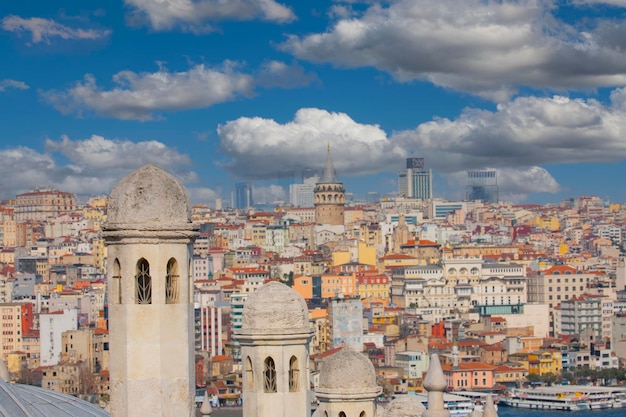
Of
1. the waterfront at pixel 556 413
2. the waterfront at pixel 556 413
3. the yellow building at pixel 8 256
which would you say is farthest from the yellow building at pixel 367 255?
the waterfront at pixel 556 413

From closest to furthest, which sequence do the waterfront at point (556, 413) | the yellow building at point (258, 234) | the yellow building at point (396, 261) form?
the waterfront at point (556, 413), the yellow building at point (396, 261), the yellow building at point (258, 234)

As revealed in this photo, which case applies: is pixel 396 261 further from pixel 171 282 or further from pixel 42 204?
pixel 171 282

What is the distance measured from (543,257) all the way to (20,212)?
53.5 meters

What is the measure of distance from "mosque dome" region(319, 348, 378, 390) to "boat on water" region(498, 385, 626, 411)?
180 feet

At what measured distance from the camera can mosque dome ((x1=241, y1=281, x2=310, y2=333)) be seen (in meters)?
7.35

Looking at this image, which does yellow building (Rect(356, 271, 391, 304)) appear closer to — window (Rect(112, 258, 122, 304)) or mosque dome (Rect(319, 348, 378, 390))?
mosque dome (Rect(319, 348, 378, 390))

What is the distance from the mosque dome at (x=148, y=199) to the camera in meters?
4.99

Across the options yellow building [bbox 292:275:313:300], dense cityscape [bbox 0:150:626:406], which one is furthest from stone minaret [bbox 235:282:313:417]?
yellow building [bbox 292:275:313:300]

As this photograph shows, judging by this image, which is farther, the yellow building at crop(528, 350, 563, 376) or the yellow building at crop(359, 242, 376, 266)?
the yellow building at crop(359, 242, 376, 266)

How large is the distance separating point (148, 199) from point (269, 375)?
258 centimetres

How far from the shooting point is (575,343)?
234 feet

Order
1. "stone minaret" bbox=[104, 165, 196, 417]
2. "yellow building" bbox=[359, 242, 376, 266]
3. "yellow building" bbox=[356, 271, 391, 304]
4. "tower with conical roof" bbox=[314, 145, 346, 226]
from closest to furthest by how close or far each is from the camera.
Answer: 1. "stone minaret" bbox=[104, 165, 196, 417]
2. "yellow building" bbox=[356, 271, 391, 304]
3. "yellow building" bbox=[359, 242, 376, 266]
4. "tower with conical roof" bbox=[314, 145, 346, 226]

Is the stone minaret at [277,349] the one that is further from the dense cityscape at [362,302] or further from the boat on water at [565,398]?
the boat on water at [565,398]

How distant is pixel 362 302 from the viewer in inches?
2950
